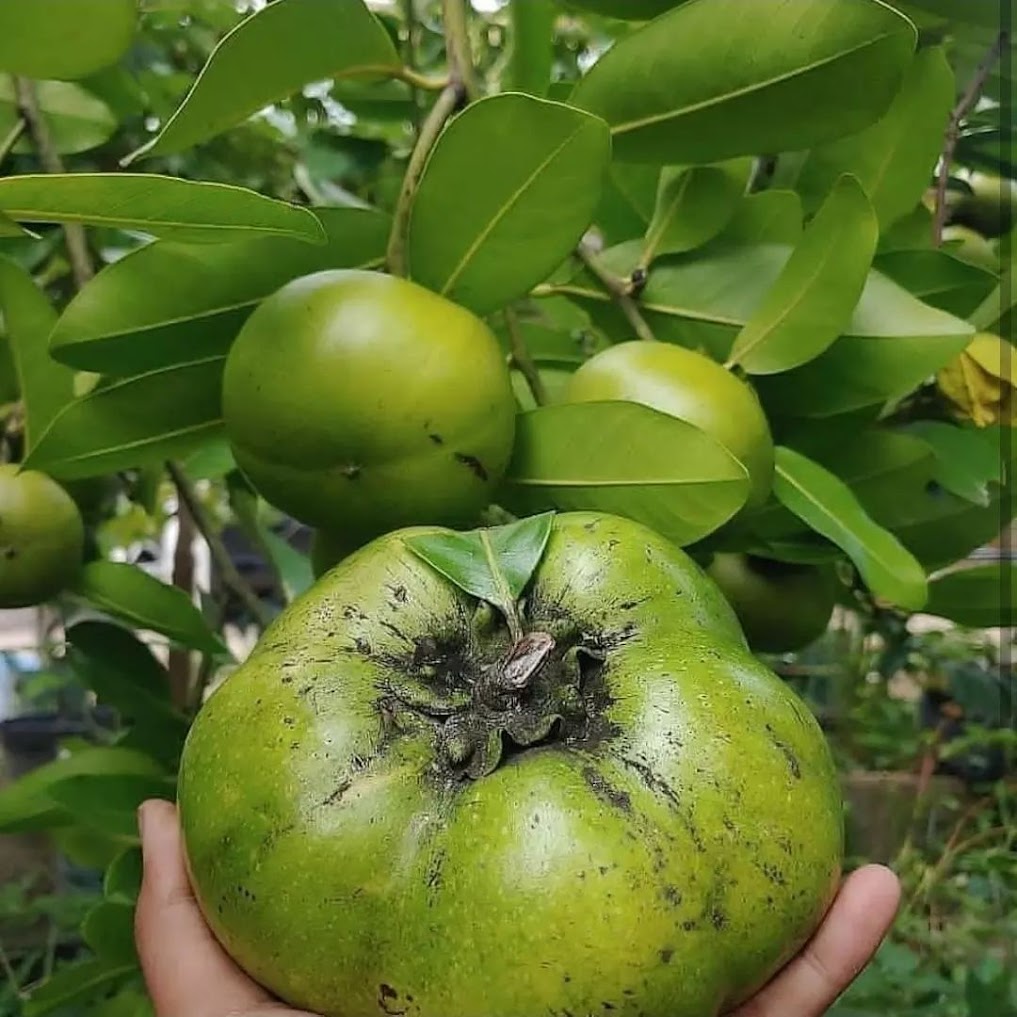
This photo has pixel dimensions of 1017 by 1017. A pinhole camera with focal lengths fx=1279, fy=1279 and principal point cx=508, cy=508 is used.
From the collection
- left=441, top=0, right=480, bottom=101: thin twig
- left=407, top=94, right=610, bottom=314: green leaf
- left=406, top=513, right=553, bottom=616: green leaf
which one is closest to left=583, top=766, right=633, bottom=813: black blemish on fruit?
left=406, top=513, right=553, bottom=616: green leaf

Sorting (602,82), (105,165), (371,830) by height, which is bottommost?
(105,165)

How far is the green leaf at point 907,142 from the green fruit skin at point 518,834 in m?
0.46

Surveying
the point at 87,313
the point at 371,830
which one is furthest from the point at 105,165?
the point at 371,830

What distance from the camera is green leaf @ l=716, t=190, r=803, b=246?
88 cm

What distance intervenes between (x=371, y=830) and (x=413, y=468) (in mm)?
214

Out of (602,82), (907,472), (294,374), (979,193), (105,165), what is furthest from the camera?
(105,165)

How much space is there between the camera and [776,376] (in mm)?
867

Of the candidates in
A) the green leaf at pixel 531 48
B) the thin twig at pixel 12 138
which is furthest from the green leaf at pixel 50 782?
the green leaf at pixel 531 48

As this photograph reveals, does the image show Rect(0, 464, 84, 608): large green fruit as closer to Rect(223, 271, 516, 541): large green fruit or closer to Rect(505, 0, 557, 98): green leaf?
Rect(223, 271, 516, 541): large green fruit

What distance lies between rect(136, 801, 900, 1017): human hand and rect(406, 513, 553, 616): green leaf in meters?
0.20

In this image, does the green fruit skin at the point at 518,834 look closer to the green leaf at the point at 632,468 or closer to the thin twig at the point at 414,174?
the green leaf at the point at 632,468

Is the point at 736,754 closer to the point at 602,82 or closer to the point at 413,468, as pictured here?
the point at 413,468

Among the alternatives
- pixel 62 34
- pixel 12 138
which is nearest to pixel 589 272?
pixel 62 34

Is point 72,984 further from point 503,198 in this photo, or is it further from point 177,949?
point 503,198
